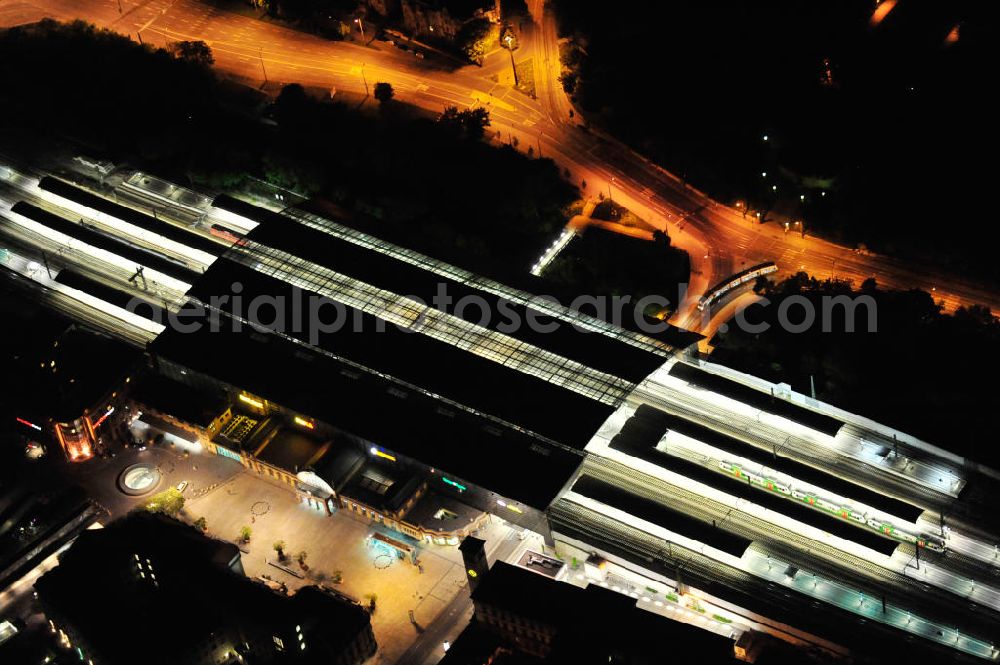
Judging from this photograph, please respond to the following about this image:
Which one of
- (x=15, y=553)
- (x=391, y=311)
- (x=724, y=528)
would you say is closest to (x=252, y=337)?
(x=391, y=311)

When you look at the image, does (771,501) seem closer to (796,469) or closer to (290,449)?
(796,469)

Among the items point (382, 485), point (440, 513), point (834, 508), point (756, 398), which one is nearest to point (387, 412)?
point (382, 485)

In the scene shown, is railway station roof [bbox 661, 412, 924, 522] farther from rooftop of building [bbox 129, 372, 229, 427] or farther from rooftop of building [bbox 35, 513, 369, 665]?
rooftop of building [bbox 129, 372, 229, 427]

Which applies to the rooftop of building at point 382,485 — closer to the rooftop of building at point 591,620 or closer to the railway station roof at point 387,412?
the railway station roof at point 387,412

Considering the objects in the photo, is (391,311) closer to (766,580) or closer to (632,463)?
(632,463)

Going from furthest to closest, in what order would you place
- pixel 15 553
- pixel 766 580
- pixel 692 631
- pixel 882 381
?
1. pixel 882 381
2. pixel 15 553
3. pixel 766 580
4. pixel 692 631

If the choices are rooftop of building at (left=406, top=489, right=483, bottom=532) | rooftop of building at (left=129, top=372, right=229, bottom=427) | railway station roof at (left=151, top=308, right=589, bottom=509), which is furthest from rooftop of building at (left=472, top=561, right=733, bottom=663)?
rooftop of building at (left=129, top=372, right=229, bottom=427)

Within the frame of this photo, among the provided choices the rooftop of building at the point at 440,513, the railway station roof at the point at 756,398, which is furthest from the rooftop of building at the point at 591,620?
the railway station roof at the point at 756,398

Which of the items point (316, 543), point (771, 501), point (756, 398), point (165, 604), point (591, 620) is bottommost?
point (165, 604)
